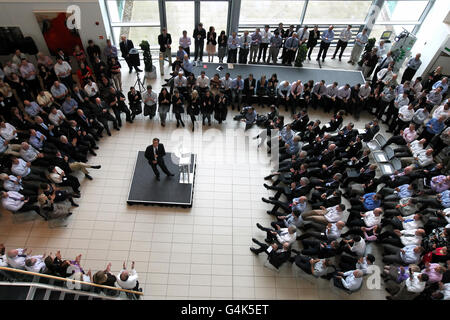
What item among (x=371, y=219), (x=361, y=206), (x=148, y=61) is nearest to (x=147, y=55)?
(x=148, y=61)

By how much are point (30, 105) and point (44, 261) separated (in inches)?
189

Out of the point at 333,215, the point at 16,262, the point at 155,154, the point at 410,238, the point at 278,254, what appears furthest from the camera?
the point at 155,154

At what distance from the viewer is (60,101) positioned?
10219 mm

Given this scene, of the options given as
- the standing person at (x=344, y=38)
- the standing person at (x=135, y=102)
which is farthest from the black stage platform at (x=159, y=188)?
the standing person at (x=344, y=38)

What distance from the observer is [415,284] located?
6461mm

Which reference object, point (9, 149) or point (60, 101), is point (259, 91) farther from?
point (9, 149)

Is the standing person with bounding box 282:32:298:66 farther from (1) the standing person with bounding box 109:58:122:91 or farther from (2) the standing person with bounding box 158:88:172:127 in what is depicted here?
(1) the standing person with bounding box 109:58:122:91

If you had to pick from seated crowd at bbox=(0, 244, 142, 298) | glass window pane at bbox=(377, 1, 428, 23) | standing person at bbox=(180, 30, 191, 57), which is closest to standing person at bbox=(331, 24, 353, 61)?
glass window pane at bbox=(377, 1, 428, 23)

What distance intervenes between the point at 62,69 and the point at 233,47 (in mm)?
6183

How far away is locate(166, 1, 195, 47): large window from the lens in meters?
12.4

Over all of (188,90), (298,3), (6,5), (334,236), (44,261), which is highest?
(298,3)

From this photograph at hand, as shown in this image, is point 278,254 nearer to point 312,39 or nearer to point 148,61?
point 148,61

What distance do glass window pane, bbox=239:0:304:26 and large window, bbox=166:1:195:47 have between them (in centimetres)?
205
